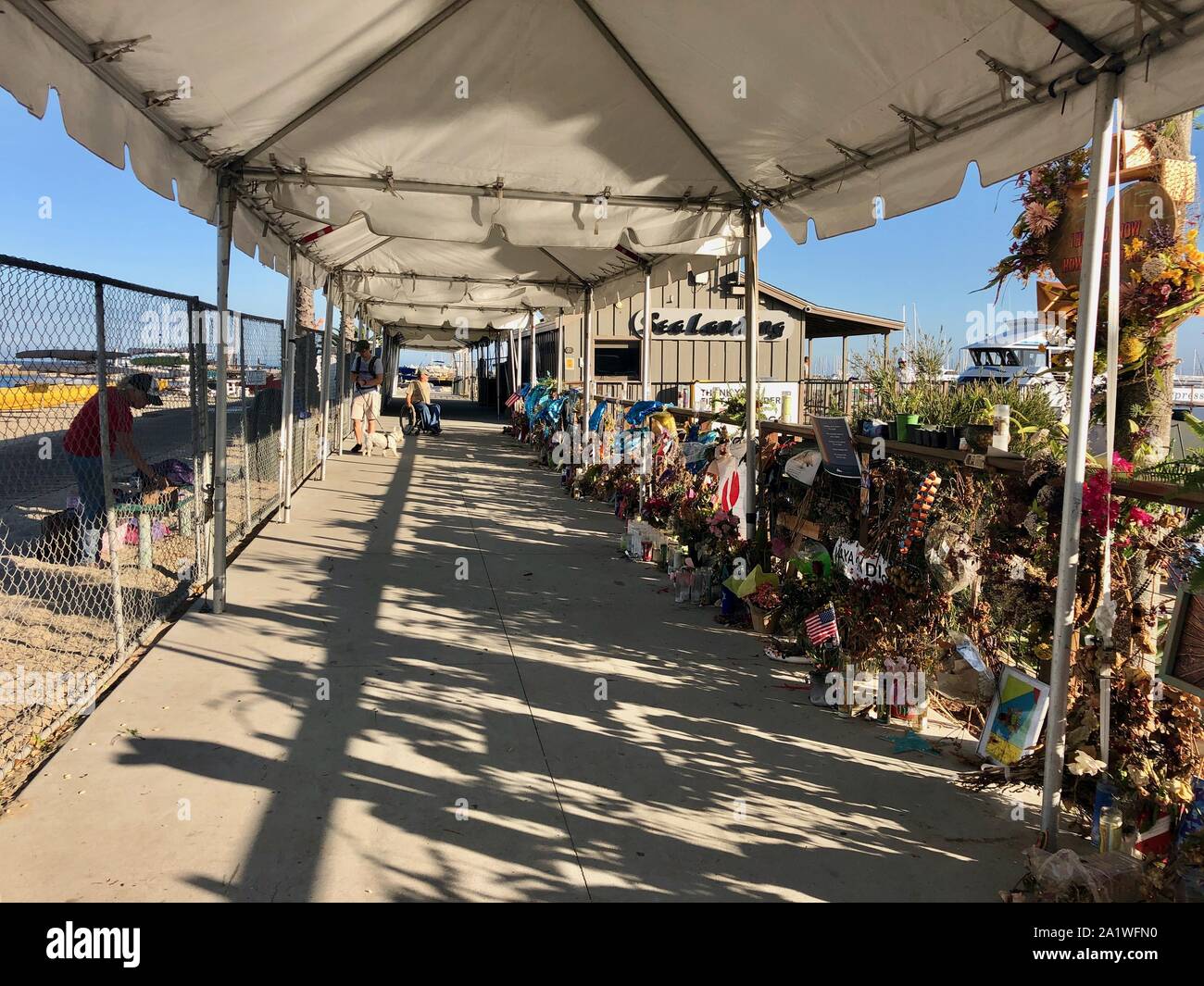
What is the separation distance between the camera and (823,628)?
4.98 meters

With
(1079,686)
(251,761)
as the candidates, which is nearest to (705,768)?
(1079,686)

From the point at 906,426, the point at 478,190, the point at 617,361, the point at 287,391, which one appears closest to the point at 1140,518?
the point at 906,426

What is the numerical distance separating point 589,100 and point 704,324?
2486 centimetres

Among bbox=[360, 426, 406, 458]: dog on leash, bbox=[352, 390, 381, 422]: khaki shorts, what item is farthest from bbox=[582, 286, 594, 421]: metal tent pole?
bbox=[352, 390, 381, 422]: khaki shorts

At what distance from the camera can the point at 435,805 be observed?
3.62 metres

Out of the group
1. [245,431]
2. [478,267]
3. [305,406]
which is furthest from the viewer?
[305,406]

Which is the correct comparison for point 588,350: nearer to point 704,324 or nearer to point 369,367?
point 369,367

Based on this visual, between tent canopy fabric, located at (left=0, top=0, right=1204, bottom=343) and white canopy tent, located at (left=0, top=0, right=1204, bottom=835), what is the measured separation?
13 millimetres

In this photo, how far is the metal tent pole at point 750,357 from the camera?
673 cm

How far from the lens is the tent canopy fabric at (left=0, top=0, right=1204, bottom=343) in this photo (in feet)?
11.2

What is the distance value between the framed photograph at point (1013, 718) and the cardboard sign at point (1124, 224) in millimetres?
2064

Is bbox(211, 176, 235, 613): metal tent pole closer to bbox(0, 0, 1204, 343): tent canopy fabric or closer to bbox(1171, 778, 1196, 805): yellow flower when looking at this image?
bbox(0, 0, 1204, 343): tent canopy fabric

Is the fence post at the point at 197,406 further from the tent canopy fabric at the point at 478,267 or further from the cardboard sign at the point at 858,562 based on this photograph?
the cardboard sign at the point at 858,562

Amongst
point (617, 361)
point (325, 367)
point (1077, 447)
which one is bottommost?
point (1077, 447)
